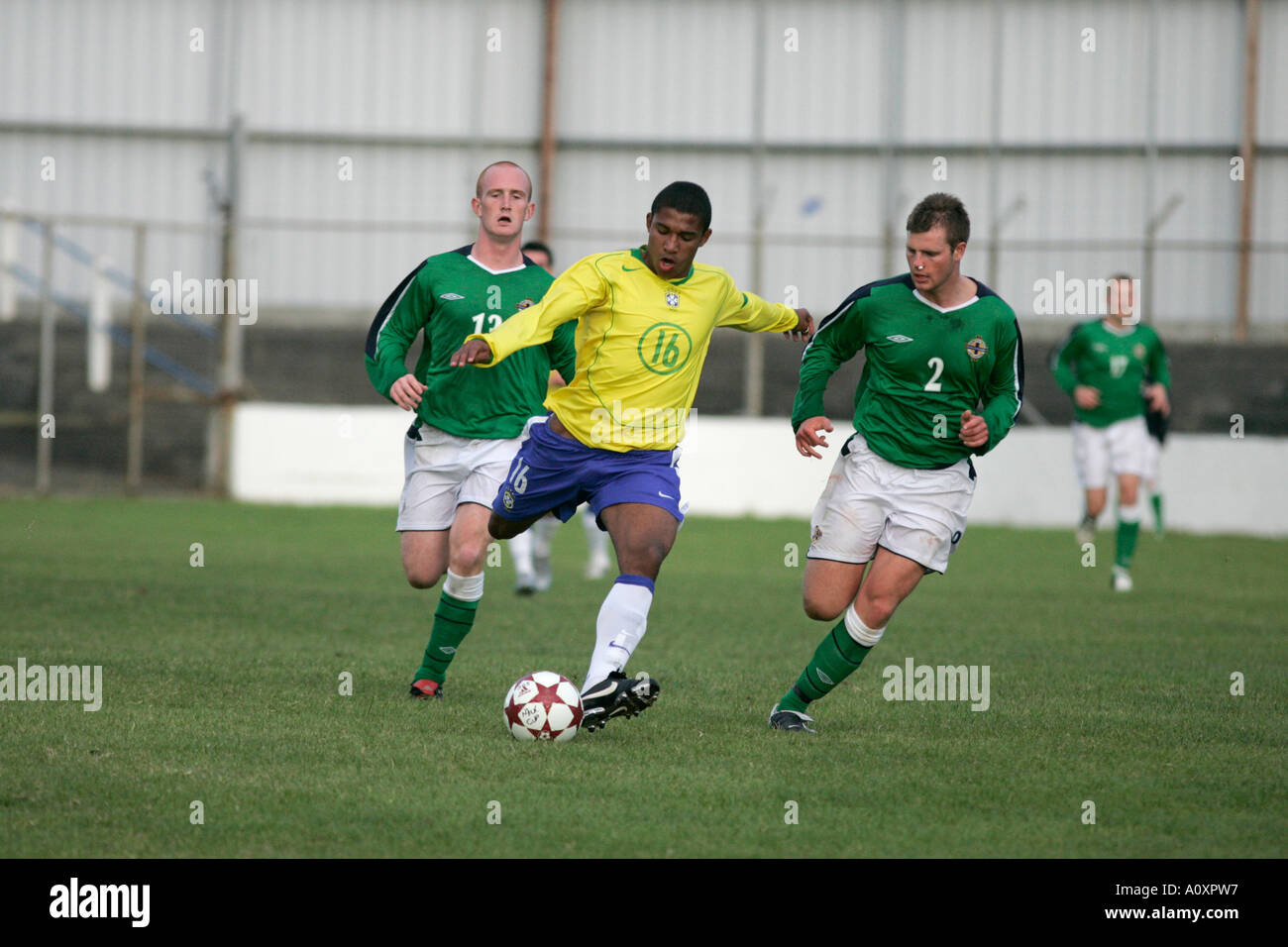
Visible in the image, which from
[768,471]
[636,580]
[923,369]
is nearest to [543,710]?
[636,580]

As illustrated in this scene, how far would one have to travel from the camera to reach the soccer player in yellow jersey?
5.99 metres

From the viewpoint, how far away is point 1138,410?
13594 millimetres

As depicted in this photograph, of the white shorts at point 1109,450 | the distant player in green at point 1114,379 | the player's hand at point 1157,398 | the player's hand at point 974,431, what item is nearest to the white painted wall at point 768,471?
the white shorts at point 1109,450

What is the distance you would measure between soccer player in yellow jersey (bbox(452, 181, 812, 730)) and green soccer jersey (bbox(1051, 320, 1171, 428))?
7836 mm

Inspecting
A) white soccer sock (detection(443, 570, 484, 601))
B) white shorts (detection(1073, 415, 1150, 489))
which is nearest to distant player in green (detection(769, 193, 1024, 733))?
white soccer sock (detection(443, 570, 484, 601))

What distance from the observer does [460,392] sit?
6969 mm

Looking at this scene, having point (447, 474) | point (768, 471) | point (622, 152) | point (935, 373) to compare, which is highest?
point (622, 152)

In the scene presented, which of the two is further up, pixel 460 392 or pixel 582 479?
pixel 460 392

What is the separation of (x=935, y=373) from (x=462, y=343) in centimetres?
204
